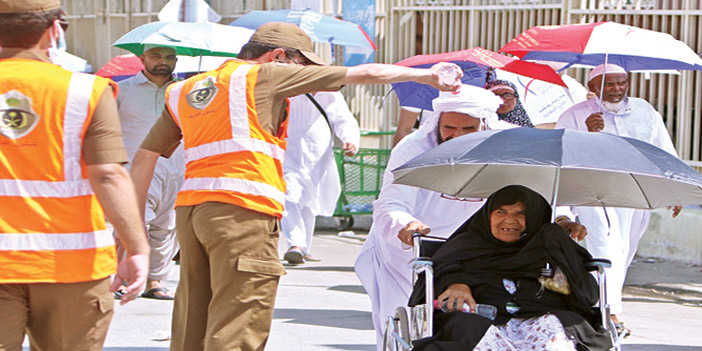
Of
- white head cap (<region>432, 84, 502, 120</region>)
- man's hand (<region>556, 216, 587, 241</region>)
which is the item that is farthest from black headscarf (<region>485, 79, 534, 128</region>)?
man's hand (<region>556, 216, 587, 241</region>)

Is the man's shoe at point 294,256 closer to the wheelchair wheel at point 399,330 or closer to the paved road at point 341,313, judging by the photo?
the paved road at point 341,313

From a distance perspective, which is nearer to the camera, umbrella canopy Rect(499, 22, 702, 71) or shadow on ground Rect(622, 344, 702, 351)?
shadow on ground Rect(622, 344, 702, 351)

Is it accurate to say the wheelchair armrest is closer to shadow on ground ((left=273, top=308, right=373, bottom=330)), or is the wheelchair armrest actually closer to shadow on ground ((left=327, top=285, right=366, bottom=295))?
shadow on ground ((left=273, top=308, right=373, bottom=330))

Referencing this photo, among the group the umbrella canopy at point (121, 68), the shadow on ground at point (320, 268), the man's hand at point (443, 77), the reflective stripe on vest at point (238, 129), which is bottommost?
the shadow on ground at point (320, 268)

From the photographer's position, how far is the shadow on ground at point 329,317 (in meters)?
8.55

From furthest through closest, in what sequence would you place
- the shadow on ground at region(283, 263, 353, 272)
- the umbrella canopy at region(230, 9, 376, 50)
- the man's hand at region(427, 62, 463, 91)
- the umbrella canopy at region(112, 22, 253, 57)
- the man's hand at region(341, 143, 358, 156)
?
the shadow on ground at region(283, 263, 353, 272) → the umbrella canopy at region(230, 9, 376, 50) → the man's hand at region(341, 143, 358, 156) → the umbrella canopy at region(112, 22, 253, 57) → the man's hand at region(427, 62, 463, 91)

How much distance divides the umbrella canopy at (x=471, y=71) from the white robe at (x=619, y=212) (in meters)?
0.81

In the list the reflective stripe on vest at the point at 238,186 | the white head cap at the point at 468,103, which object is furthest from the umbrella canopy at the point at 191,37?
the reflective stripe on vest at the point at 238,186

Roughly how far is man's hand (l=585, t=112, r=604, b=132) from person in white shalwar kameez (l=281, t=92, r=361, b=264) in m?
3.49

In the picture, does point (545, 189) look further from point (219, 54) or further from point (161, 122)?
point (219, 54)

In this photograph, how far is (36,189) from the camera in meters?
4.01

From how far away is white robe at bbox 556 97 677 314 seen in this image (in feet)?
28.4

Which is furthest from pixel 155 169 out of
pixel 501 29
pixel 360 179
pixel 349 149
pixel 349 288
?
pixel 501 29

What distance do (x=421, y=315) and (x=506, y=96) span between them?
4.53 metres
